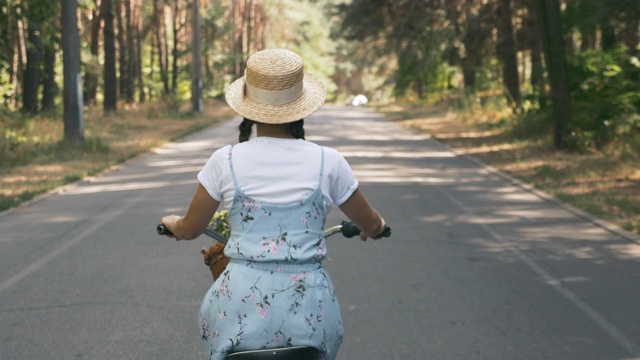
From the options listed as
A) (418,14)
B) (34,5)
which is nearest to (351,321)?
(34,5)

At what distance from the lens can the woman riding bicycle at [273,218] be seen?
3914 millimetres

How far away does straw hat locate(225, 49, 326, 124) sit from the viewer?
13.3ft

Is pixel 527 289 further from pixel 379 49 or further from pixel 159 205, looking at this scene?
pixel 379 49

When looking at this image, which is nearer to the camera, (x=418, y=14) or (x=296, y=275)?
(x=296, y=275)

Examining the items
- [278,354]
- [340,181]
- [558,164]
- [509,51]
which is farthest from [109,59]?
[278,354]

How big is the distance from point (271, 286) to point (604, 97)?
21606 mm

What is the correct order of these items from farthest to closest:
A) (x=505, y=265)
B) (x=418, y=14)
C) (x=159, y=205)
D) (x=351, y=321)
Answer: (x=418, y=14)
(x=159, y=205)
(x=505, y=265)
(x=351, y=321)

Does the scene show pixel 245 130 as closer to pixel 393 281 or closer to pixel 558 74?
pixel 393 281

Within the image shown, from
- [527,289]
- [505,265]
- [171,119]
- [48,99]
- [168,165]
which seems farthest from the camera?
[171,119]

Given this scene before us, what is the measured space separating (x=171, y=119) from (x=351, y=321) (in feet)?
129

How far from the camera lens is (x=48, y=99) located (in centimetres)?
3884

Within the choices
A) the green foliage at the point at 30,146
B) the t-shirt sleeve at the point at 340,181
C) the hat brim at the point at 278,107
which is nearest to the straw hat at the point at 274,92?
the hat brim at the point at 278,107

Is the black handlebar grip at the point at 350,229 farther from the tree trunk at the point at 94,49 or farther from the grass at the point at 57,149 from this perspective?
the tree trunk at the point at 94,49

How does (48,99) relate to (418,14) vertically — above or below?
below
